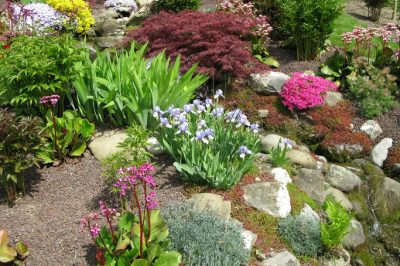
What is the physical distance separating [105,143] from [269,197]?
2.09 meters

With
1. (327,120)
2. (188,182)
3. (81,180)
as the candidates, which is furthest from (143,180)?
(327,120)

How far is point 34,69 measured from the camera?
488cm

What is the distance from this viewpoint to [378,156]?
648 centimetres

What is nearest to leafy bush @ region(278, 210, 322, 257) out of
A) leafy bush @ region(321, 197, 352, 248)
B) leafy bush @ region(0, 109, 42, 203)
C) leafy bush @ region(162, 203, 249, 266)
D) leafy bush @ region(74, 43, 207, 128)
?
leafy bush @ region(321, 197, 352, 248)

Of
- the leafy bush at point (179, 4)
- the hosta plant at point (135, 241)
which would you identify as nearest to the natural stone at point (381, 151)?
the hosta plant at point (135, 241)

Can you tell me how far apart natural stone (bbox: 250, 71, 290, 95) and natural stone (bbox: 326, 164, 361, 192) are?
6.17 feet

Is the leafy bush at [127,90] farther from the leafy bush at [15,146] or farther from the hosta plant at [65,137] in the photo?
the leafy bush at [15,146]

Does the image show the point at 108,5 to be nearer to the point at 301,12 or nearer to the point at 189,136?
the point at 301,12

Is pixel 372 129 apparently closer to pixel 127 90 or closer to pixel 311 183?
pixel 311 183

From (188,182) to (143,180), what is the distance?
146cm

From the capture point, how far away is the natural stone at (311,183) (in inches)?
200

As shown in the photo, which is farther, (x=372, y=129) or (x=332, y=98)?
(x=332, y=98)

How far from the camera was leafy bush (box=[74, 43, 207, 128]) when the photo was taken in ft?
17.2

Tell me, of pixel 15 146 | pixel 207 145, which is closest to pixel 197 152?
pixel 207 145
